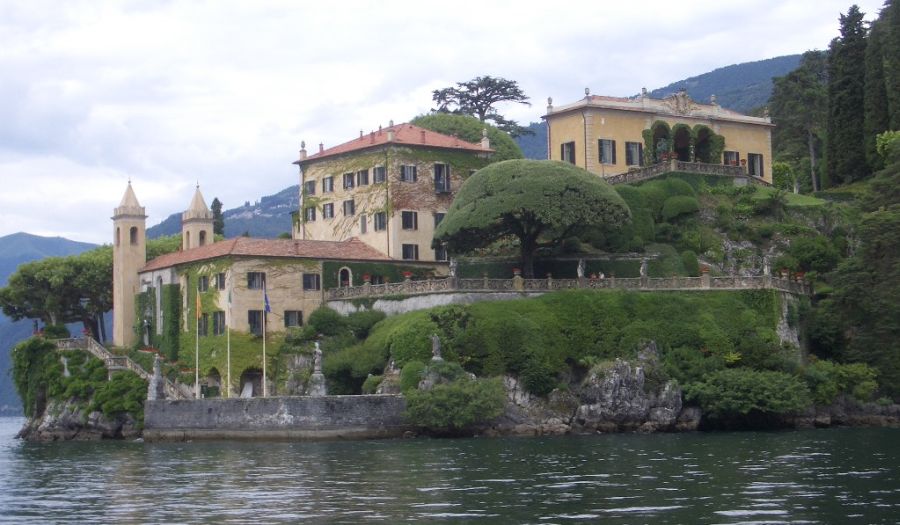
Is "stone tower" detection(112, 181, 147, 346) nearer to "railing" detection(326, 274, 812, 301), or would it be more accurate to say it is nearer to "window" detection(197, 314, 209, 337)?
"window" detection(197, 314, 209, 337)

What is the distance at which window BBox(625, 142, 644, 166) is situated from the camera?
306 feet

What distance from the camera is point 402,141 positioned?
8975 cm

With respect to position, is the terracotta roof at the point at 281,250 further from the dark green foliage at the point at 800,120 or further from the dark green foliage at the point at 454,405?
the dark green foliage at the point at 800,120

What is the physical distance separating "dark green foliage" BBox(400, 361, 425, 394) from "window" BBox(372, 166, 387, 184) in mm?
21879

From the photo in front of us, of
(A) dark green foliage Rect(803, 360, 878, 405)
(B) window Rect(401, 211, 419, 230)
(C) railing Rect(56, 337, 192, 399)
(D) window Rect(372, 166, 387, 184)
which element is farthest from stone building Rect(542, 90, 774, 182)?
(C) railing Rect(56, 337, 192, 399)

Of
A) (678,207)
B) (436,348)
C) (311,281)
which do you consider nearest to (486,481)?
(436,348)

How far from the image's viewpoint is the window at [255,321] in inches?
3223

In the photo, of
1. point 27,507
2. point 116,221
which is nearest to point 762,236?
point 116,221

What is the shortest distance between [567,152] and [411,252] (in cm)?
1291

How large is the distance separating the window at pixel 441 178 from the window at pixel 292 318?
513 inches

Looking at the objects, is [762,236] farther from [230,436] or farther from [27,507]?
[27,507]

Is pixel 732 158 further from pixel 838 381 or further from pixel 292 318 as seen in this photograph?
pixel 292 318

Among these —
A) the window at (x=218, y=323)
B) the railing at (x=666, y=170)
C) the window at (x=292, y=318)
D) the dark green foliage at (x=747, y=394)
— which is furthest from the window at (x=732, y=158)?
the window at (x=218, y=323)

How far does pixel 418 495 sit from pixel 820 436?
89.9 feet
